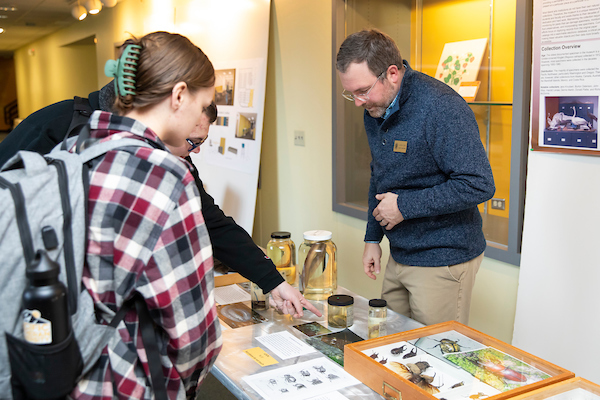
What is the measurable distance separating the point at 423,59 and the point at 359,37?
142 cm

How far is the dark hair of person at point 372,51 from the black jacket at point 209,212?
2.17ft

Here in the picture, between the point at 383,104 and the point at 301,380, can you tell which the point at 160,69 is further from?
the point at 383,104

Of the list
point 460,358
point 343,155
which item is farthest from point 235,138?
point 460,358

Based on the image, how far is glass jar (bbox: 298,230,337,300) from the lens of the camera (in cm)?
185

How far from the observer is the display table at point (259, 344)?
4.03 feet

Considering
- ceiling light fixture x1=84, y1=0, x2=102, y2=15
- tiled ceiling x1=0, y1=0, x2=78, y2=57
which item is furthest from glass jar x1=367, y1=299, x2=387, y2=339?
tiled ceiling x1=0, y1=0, x2=78, y2=57

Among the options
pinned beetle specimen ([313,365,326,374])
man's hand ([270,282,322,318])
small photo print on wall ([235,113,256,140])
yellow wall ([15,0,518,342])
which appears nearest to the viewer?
pinned beetle specimen ([313,365,326,374])

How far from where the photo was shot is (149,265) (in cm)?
87

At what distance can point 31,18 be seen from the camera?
28.6ft

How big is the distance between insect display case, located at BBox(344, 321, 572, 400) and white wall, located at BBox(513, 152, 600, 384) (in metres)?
0.91

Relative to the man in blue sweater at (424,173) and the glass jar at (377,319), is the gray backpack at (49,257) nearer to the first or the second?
the glass jar at (377,319)

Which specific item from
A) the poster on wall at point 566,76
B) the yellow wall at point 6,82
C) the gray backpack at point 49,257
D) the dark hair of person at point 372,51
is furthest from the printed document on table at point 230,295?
the yellow wall at point 6,82

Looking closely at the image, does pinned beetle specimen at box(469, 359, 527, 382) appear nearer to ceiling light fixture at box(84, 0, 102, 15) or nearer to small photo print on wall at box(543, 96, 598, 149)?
small photo print on wall at box(543, 96, 598, 149)

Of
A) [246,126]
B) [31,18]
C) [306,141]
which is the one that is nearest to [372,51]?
[306,141]
